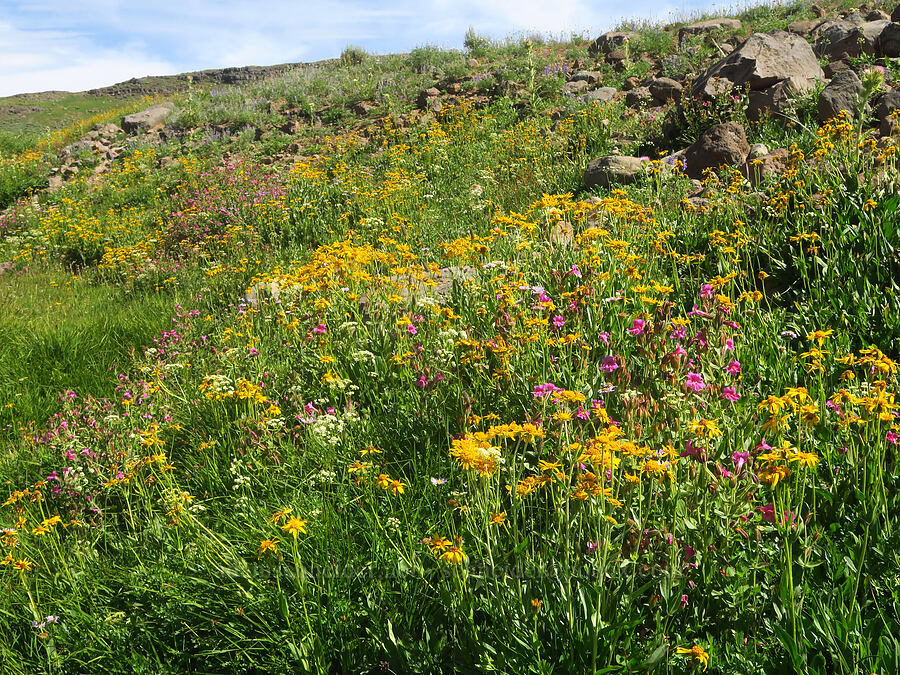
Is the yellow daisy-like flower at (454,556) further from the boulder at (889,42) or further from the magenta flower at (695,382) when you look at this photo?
the boulder at (889,42)

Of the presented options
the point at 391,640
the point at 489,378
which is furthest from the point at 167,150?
the point at 391,640

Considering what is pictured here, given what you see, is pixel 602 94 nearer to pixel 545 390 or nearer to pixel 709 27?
pixel 709 27

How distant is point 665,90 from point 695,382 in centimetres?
908

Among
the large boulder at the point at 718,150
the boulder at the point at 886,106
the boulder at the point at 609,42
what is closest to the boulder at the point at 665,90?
the large boulder at the point at 718,150


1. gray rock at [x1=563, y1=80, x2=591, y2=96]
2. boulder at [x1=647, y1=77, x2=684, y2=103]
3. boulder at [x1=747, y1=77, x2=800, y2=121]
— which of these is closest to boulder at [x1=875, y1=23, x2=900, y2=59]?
boulder at [x1=747, y1=77, x2=800, y2=121]

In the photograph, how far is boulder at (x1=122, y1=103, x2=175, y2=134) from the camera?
59.3 feet

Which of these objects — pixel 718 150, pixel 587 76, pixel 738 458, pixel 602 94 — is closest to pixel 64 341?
pixel 738 458

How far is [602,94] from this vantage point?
12008 mm

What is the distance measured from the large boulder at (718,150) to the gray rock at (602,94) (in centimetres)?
531

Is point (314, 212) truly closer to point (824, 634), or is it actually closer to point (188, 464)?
point (188, 464)

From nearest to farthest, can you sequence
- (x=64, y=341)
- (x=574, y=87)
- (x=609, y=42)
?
1. (x=64, y=341)
2. (x=574, y=87)
3. (x=609, y=42)

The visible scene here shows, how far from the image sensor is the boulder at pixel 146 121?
18.1 meters

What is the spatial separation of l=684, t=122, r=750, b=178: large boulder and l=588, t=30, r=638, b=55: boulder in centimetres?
975

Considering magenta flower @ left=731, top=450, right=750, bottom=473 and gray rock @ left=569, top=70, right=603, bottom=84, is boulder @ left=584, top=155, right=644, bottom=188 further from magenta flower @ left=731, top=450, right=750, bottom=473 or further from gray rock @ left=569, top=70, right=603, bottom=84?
gray rock @ left=569, top=70, right=603, bottom=84
